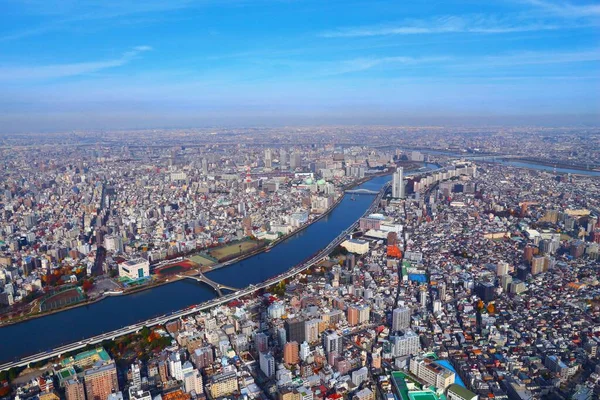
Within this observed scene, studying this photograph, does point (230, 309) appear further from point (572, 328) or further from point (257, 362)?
point (572, 328)

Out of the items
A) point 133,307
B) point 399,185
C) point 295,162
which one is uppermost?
point 295,162

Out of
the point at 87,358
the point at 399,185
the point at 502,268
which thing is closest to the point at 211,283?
the point at 87,358

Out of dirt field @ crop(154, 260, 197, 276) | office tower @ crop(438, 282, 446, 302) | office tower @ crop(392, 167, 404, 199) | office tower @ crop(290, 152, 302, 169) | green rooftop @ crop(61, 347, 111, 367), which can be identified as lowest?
green rooftop @ crop(61, 347, 111, 367)

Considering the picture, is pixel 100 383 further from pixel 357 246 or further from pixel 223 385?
pixel 357 246

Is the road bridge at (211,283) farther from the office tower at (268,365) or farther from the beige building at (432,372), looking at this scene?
the beige building at (432,372)

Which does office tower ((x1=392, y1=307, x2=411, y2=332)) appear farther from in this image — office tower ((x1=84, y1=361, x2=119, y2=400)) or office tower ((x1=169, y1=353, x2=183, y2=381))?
office tower ((x1=84, y1=361, x2=119, y2=400))

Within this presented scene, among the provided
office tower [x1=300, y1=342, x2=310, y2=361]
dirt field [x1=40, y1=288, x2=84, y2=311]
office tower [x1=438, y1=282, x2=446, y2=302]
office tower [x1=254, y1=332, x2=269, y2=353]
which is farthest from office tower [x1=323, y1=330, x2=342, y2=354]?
dirt field [x1=40, y1=288, x2=84, y2=311]

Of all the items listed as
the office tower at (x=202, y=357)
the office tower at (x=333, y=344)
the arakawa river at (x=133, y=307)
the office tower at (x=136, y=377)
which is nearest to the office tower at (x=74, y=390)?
the office tower at (x=136, y=377)

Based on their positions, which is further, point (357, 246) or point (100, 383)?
point (357, 246)
